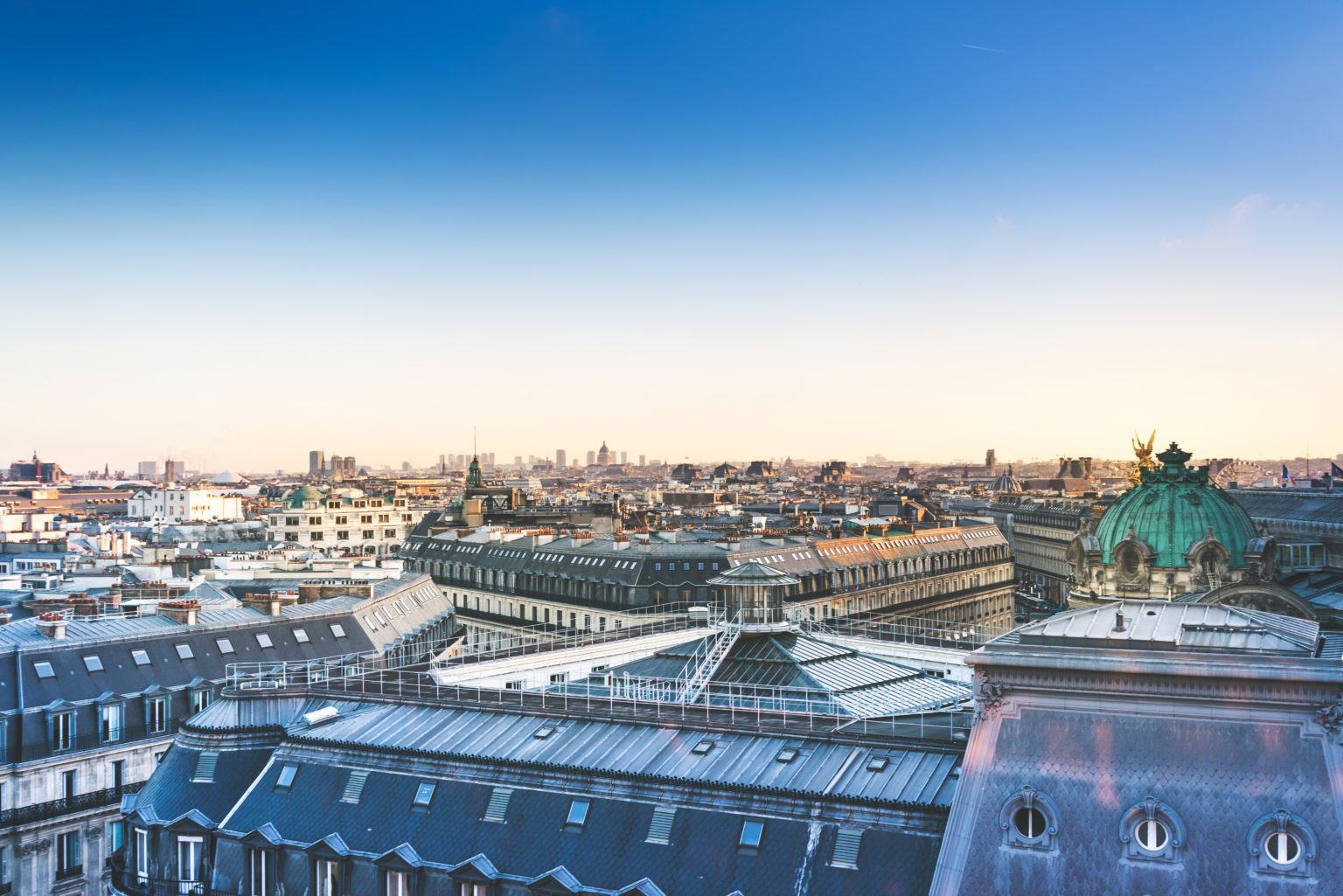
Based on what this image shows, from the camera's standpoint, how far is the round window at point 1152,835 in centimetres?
2548

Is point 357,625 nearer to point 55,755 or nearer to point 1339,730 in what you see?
point 55,755

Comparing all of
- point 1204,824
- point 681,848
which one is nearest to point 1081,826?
point 1204,824

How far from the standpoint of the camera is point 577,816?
1345 inches

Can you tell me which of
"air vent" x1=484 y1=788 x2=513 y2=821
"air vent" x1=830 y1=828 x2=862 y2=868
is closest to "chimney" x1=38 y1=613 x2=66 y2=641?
"air vent" x1=484 y1=788 x2=513 y2=821

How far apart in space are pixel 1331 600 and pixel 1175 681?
1716 inches

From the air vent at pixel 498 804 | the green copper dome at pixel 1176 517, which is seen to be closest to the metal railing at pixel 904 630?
the green copper dome at pixel 1176 517

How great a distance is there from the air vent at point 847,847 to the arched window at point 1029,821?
16.4ft

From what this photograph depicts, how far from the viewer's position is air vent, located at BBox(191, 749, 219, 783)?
4044cm

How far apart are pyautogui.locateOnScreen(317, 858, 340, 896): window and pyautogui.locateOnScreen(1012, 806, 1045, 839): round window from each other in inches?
794

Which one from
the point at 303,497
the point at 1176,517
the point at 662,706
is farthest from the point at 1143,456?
the point at 303,497

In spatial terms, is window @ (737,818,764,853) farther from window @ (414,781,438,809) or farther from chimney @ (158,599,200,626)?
chimney @ (158,599,200,626)

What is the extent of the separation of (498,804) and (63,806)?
26.2 metres

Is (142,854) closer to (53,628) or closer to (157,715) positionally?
A: (157,715)

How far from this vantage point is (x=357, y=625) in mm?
67625
